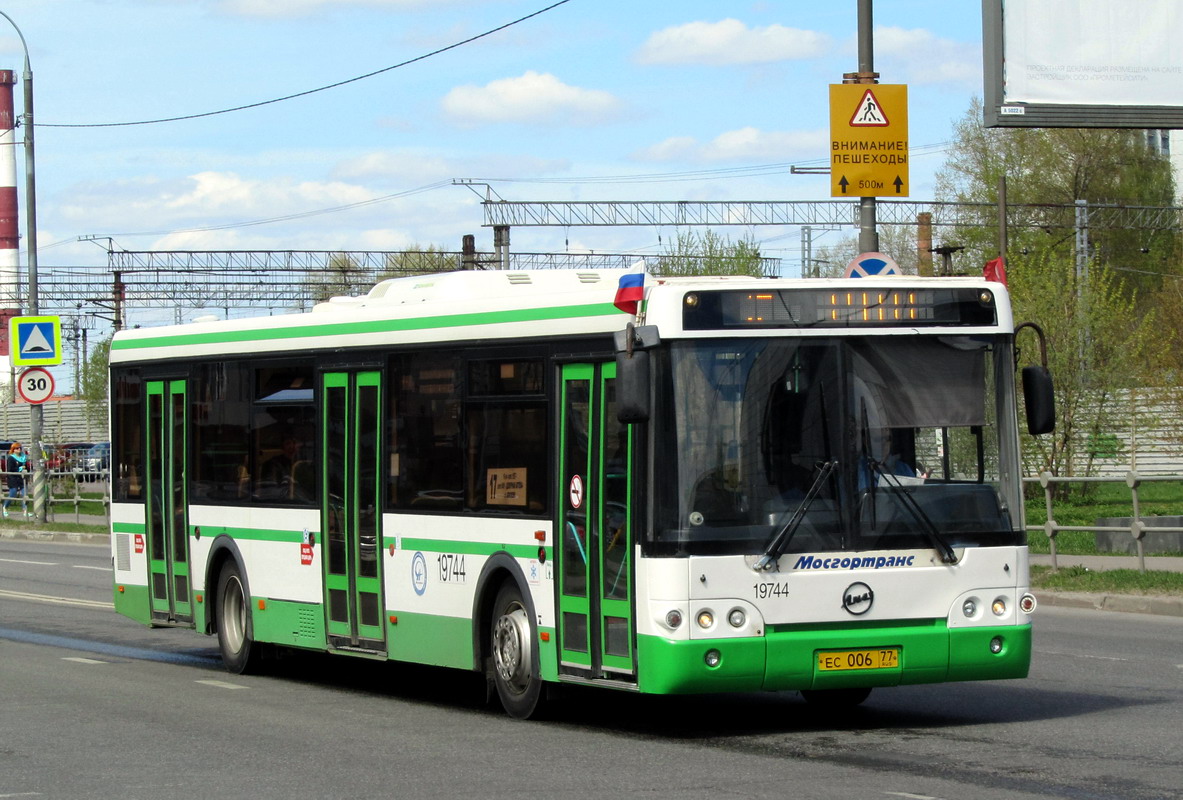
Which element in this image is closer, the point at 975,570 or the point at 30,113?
the point at 975,570

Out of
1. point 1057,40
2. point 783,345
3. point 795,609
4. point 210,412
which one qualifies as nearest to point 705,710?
point 795,609

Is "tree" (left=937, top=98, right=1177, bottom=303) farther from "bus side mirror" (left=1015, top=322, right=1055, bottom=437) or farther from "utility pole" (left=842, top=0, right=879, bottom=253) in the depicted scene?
"bus side mirror" (left=1015, top=322, right=1055, bottom=437)

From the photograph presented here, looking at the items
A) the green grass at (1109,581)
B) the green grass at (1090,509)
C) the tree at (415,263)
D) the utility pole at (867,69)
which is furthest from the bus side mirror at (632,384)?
the tree at (415,263)

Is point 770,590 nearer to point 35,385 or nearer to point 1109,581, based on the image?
point 1109,581

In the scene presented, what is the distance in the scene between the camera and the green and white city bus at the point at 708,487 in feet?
33.5

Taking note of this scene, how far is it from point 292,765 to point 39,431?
108 ft

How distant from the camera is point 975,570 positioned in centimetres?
1063

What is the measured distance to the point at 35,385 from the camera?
123 ft

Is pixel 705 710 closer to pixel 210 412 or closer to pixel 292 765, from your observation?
pixel 292 765

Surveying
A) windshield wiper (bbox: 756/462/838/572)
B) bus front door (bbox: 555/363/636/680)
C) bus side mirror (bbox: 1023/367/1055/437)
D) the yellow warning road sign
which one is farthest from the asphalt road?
the yellow warning road sign

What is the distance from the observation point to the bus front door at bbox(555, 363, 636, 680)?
10.5 m

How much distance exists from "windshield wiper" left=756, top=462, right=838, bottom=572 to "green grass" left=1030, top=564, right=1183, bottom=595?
1034 cm

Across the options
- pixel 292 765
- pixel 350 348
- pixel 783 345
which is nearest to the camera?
pixel 292 765

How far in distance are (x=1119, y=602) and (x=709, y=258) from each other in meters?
49.4
